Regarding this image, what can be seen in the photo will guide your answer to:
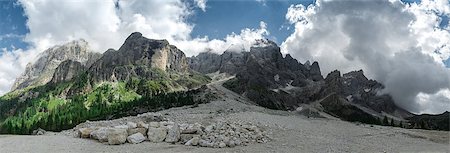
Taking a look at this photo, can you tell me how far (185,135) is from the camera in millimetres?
43219

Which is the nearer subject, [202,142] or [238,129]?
[202,142]

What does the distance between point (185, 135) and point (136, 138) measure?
5.09 metres

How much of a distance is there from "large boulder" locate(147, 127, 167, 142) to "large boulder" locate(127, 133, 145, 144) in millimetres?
862

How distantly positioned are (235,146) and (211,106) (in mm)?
107581

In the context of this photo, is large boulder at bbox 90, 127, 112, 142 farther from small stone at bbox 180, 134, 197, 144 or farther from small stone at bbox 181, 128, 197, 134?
small stone at bbox 181, 128, 197, 134

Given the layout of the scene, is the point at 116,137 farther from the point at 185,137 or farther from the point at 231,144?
the point at 231,144

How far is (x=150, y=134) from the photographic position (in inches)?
1708

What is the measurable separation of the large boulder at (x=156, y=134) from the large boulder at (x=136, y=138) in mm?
862

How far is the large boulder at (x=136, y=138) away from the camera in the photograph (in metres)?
41.6

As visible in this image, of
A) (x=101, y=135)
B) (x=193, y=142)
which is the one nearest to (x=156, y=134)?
(x=193, y=142)

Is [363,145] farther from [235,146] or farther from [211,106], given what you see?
[211,106]


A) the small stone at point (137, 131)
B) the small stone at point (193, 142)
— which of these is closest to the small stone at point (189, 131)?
the small stone at point (193, 142)

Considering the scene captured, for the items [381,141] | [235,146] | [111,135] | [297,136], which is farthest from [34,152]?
[381,141]

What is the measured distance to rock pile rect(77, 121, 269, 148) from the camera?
4059cm
